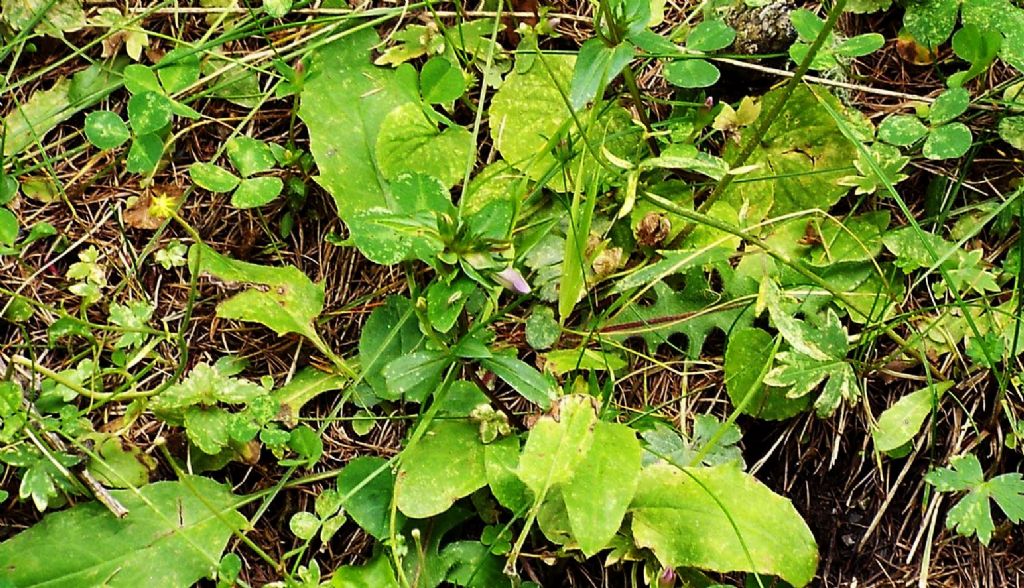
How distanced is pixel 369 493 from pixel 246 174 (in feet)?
2.26

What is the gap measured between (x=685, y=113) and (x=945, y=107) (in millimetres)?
478

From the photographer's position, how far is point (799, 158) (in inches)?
71.6

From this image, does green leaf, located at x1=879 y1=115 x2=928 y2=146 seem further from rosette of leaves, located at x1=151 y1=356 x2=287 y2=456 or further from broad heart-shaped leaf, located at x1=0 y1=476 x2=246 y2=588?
broad heart-shaped leaf, located at x1=0 y1=476 x2=246 y2=588

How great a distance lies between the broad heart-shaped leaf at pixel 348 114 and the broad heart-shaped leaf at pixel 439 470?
0.47m

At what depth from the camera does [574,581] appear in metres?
1.68

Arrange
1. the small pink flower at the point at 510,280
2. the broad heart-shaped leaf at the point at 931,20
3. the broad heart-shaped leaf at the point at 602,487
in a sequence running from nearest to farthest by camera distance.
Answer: the broad heart-shaped leaf at the point at 602,487 < the small pink flower at the point at 510,280 < the broad heart-shaped leaf at the point at 931,20

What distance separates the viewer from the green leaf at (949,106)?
1.72 metres

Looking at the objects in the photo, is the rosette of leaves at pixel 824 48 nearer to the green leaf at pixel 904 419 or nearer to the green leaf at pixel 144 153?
the green leaf at pixel 904 419

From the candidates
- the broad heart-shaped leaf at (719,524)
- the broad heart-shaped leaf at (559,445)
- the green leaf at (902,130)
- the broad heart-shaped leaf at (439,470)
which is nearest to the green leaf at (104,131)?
the broad heart-shaped leaf at (439,470)

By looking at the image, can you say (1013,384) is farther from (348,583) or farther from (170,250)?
(170,250)

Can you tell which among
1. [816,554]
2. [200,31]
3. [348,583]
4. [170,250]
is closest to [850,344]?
[816,554]

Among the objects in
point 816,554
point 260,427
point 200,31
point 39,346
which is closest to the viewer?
point 816,554

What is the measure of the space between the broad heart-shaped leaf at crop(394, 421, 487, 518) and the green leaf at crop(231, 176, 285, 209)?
0.57 metres

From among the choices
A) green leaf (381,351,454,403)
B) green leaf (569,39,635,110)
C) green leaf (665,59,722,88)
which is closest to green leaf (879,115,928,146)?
green leaf (665,59,722,88)
